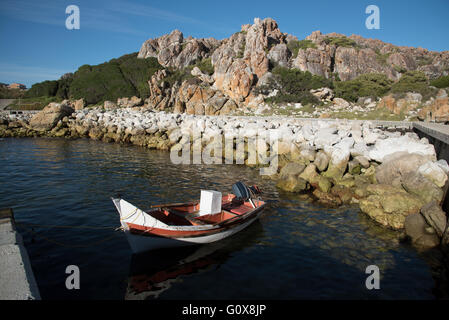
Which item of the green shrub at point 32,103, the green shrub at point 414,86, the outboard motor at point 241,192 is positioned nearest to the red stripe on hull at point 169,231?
the outboard motor at point 241,192

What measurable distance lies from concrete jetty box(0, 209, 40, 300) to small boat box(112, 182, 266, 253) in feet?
10.0

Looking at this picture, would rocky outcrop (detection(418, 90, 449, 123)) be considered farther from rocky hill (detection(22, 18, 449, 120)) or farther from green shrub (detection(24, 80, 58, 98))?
green shrub (detection(24, 80, 58, 98))

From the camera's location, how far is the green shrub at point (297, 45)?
8981 cm

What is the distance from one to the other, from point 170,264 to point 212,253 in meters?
1.83

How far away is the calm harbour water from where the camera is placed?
899 cm

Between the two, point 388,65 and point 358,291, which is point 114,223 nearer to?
point 358,291

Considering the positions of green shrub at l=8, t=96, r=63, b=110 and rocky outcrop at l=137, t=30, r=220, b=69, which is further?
rocky outcrop at l=137, t=30, r=220, b=69

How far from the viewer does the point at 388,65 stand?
8531cm

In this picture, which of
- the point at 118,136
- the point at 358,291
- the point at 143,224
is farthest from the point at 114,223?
the point at 118,136

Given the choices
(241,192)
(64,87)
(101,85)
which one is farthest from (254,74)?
(64,87)

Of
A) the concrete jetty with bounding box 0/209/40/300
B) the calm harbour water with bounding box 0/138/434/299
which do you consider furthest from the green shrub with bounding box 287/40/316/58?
the concrete jetty with bounding box 0/209/40/300

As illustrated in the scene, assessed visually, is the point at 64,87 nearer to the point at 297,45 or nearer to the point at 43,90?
the point at 43,90

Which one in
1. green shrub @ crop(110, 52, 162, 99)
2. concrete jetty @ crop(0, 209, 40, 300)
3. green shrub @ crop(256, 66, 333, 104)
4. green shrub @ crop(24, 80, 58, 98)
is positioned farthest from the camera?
green shrub @ crop(24, 80, 58, 98)
